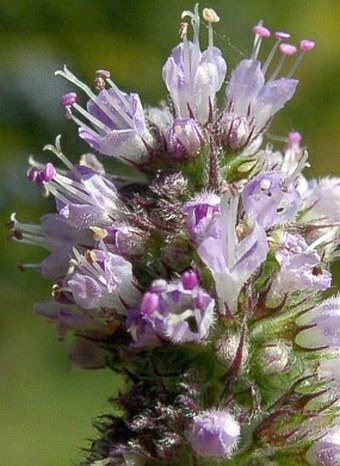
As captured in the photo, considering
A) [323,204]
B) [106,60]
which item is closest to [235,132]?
[323,204]

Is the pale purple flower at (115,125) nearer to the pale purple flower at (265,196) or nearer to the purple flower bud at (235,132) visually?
the purple flower bud at (235,132)

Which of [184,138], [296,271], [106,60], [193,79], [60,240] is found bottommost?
[296,271]

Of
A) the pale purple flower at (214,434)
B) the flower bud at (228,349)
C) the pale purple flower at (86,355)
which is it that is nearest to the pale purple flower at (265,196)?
the flower bud at (228,349)

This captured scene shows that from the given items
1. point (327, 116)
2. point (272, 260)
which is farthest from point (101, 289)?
point (327, 116)

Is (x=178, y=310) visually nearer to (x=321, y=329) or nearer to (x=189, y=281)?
(x=189, y=281)

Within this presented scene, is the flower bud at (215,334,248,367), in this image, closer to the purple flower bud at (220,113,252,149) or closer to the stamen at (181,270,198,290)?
the stamen at (181,270,198,290)

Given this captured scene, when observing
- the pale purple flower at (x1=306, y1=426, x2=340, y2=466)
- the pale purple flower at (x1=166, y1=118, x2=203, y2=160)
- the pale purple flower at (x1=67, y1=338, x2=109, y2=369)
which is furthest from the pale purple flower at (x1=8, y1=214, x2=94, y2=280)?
the pale purple flower at (x1=306, y1=426, x2=340, y2=466)
